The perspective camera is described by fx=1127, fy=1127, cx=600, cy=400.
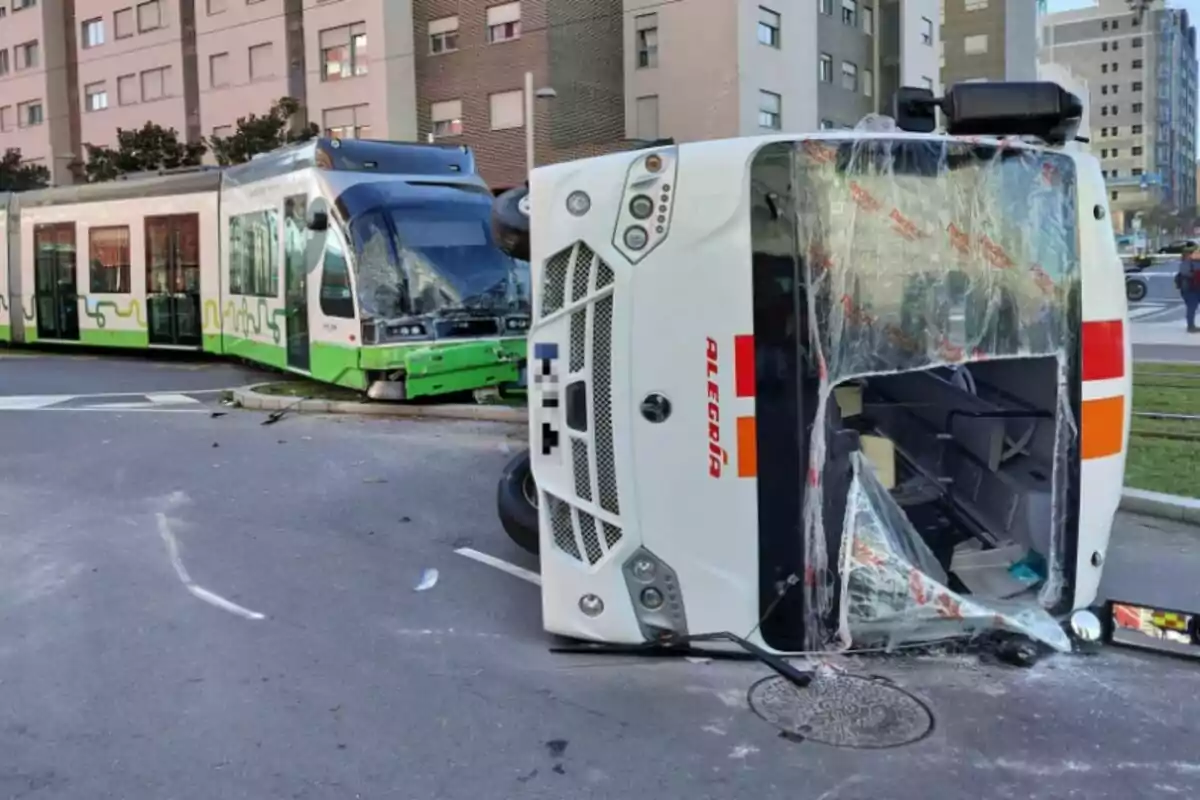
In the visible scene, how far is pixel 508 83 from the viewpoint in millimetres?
33594

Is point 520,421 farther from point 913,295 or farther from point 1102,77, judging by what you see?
point 1102,77

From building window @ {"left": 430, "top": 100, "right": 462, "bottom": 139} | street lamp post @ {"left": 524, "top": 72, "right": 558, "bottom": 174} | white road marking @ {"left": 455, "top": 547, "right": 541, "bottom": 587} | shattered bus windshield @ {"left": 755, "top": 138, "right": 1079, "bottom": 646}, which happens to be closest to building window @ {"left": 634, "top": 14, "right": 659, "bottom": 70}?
street lamp post @ {"left": 524, "top": 72, "right": 558, "bottom": 174}

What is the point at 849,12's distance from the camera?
41.0 metres

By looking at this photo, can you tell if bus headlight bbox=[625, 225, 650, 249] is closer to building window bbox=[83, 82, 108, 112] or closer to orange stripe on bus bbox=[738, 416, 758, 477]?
orange stripe on bus bbox=[738, 416, 758, 477]

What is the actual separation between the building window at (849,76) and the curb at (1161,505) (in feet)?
117

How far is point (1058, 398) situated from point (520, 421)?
23.6 feet

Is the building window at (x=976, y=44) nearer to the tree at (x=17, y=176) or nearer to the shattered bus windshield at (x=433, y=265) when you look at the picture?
the tree at (x=17, y=176)

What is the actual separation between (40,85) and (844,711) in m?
53.3

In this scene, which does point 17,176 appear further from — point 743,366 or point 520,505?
point 743,366

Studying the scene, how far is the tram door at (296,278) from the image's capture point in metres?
12.8

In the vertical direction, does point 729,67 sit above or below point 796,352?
above

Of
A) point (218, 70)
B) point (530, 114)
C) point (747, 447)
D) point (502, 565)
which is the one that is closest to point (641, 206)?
point (747, 447)

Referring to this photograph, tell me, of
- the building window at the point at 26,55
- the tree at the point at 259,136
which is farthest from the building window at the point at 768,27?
the building window at the point at 26,55

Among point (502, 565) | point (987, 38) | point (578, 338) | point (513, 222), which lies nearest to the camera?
point (578, 338)
